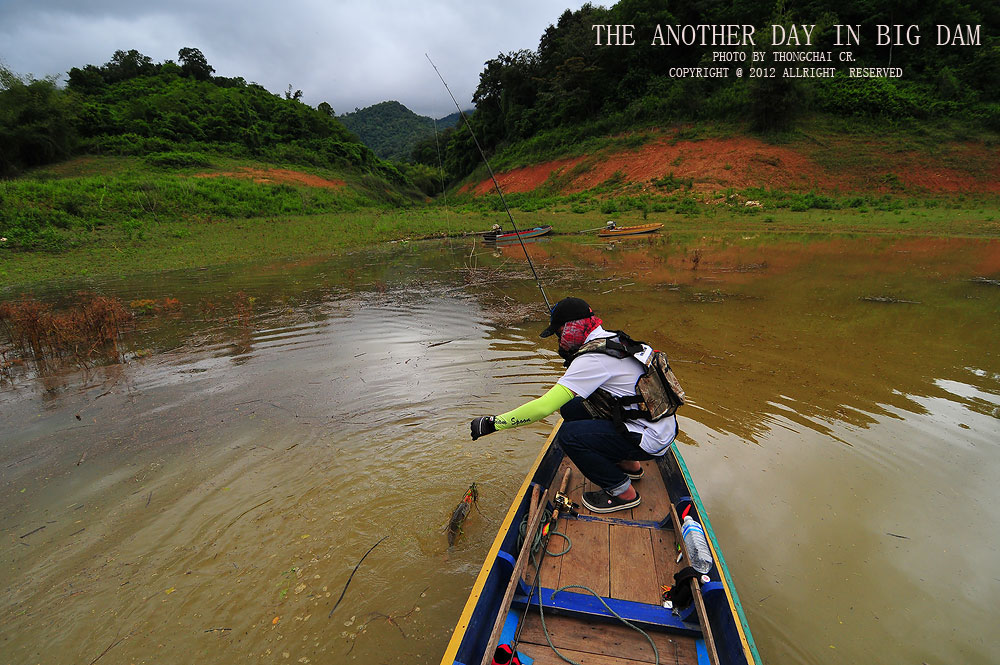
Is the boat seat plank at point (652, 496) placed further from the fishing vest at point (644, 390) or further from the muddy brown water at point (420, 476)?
the fishing vest at point (644, 390)

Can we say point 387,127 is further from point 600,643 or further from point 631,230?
point 600,643

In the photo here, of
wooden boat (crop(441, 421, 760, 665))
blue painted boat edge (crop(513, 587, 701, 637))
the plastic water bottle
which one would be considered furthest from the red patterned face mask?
blue painted boat edge (crop(513, 587, 701, 637))

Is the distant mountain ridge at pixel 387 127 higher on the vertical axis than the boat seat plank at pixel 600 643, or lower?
higher

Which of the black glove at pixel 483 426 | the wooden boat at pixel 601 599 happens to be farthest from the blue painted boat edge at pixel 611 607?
the black glove at pixel 483 426

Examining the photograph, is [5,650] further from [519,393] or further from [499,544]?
[519,393]

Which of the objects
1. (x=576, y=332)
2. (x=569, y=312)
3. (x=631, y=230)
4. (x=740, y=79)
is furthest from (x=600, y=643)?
(x=740, y=79)

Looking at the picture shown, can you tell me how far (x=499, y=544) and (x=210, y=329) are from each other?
843 centimetres

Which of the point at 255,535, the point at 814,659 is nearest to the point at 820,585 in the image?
the point at 814,659

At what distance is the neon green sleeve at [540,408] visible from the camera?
2776 mm

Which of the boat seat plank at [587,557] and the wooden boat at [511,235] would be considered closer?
the boat seat plank at [587,557]

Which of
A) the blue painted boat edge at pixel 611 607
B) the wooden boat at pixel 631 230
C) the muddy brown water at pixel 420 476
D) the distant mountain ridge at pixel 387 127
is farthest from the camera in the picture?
the distant mountain ridge at pixel 387 127

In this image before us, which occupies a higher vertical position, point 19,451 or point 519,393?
point 19,451

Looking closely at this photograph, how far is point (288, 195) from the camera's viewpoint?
101ft

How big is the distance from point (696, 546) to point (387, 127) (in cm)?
12397
